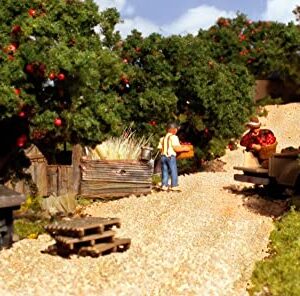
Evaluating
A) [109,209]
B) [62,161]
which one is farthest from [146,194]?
[62,161]

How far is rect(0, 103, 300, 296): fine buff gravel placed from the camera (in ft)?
27.1

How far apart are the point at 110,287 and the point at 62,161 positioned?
841 centimetres

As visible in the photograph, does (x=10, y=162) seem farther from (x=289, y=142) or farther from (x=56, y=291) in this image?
(x=289, y=142)

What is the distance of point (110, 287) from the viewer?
8.16 metres

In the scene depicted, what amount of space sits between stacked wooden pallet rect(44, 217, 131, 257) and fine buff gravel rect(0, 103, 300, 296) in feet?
0.60

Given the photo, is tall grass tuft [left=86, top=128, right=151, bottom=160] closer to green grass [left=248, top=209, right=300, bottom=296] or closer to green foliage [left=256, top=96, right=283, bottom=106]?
green grass [left=248, top=209, right=300, bottom=296]

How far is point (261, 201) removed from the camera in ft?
46.0

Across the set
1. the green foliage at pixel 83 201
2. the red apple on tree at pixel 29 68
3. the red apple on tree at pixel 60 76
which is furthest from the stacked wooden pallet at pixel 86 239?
the green foliage at pixel 83 201

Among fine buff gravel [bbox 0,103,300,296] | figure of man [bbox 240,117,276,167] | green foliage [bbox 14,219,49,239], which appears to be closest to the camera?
fine buff gravel [bbox 0,103,300,296]

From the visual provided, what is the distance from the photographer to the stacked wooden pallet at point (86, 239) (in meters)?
9.38

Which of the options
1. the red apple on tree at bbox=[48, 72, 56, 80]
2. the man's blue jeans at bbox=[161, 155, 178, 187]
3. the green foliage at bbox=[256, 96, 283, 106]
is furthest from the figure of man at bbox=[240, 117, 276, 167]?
the green foliage at bbox=[256, 96, 283, 106]

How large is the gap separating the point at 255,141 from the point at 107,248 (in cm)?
650

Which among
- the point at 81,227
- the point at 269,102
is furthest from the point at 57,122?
the point at 269,102

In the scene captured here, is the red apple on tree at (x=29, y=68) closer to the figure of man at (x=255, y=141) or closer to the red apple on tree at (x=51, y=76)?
the red apple on tree at (x=51, y=76)
